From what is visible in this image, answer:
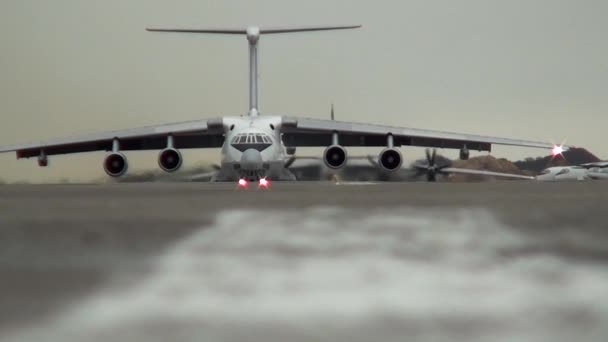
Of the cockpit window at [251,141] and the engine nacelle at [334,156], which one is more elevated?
the cockpit window at [251,141]

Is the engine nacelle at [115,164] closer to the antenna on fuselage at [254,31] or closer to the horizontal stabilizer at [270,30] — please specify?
the antenna on fuselage at [254,31]

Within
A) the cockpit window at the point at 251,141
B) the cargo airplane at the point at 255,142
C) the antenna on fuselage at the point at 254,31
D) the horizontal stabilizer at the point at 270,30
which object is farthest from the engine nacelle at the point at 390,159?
the horizontal stabilizer at the point at 270,30

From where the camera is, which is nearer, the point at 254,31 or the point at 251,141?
the point at 251,141

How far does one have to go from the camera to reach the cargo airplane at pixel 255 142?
80.8ft

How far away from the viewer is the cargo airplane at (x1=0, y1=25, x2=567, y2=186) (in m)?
24.6

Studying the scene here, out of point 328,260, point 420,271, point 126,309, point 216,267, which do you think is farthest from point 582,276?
point 126,309

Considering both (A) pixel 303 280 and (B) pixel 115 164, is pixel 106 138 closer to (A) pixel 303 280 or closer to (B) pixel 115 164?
(B) pixel 115 164

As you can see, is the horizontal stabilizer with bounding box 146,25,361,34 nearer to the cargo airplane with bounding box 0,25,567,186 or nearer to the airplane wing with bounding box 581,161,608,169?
the cargo airplane with bounding box 0,25,567,186

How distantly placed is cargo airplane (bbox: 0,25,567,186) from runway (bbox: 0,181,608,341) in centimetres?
1755

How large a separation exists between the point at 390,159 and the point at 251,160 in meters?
4.76

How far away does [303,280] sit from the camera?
249cm

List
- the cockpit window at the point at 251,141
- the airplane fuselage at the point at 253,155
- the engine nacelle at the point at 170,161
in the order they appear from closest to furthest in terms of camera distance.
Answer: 1. the airplane fuselage at the point at 253,155
2. the cockpit window at the point at 251,141
3. the engine nacelle at the point at 170,161

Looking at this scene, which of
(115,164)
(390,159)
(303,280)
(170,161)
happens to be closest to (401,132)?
(390,159)

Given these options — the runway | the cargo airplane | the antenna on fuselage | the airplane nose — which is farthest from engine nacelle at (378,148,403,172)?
the runway
